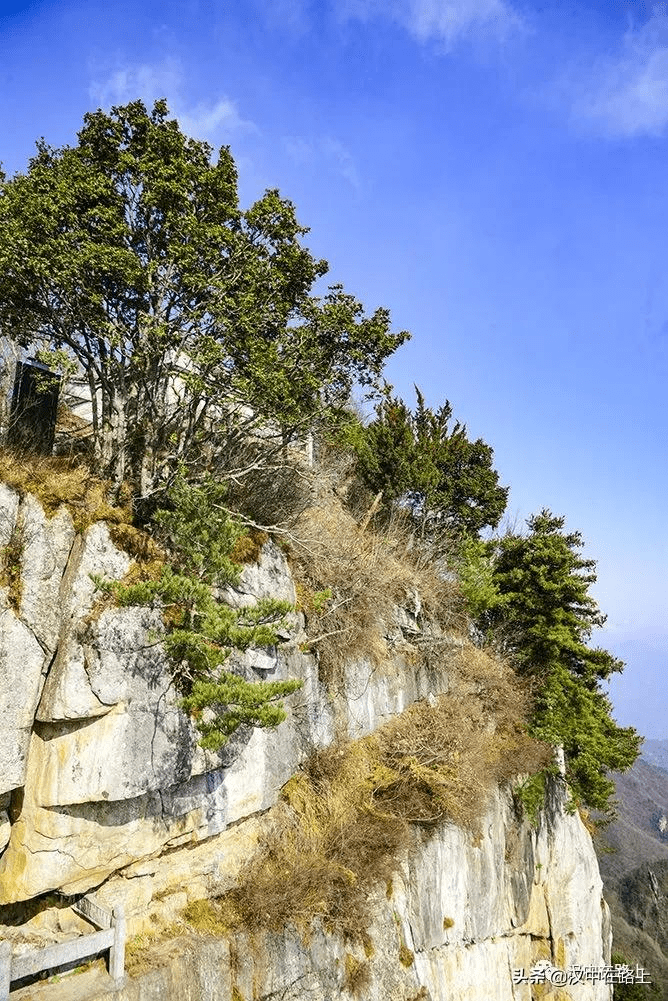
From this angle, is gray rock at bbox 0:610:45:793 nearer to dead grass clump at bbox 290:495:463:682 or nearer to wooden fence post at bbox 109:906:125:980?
wooden fence post at bbox 109:906:125:980

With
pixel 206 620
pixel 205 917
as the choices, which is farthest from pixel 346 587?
pixel 205 917

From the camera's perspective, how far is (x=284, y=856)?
10.3 meters

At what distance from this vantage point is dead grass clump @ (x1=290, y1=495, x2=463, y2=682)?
515 inches

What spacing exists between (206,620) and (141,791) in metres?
2.82

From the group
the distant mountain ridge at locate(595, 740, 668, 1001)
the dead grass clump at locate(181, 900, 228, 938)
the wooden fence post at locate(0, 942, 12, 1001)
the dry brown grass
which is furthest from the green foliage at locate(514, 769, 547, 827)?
the wooden fence post at locate(0, 942, 12, 1001)

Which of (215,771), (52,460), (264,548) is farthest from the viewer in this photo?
(264,548)

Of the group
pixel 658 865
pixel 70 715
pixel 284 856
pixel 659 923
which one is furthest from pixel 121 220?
pixel 658 865

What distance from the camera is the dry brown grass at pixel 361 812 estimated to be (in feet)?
31.8

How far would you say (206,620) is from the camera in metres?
8.46

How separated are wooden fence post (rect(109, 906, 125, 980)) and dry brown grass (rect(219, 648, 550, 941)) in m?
1.95

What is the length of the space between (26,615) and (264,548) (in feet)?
16.3

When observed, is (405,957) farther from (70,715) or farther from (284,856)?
(70,715)

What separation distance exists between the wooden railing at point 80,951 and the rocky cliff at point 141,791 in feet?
0.86

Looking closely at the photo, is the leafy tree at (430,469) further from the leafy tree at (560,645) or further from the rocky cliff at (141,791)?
the rocky cliff at (141,791)
